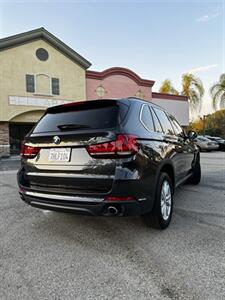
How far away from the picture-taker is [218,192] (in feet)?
18.4

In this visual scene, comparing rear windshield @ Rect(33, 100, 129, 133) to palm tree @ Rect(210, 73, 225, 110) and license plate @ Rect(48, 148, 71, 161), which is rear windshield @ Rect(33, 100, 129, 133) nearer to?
license plate @ Rect(48, 148, 71, 161)

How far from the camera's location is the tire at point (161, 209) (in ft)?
10.5

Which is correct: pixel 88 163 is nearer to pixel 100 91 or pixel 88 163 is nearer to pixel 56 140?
pixel 56 140

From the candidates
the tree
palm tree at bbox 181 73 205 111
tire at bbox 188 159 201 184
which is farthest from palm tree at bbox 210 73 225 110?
tire at bbox 188 159 201 184

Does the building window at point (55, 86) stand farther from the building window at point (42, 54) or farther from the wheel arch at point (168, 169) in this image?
the wheel arch at point (168, 169)

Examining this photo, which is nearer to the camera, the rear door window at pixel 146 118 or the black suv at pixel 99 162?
the black suv at pixel 99 162

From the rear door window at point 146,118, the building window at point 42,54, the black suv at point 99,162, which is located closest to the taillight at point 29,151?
the black suv at point 99,162

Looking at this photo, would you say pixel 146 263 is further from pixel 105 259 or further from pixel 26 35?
pixel 26 35

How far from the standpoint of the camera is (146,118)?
11.1ft

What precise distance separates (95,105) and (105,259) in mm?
1794

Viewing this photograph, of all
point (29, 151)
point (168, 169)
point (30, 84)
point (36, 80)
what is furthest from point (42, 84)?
point (168, 169)

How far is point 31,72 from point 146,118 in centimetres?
1515

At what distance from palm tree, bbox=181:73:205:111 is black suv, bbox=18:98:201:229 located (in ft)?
83.2

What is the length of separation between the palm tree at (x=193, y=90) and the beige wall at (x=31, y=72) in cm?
1344
